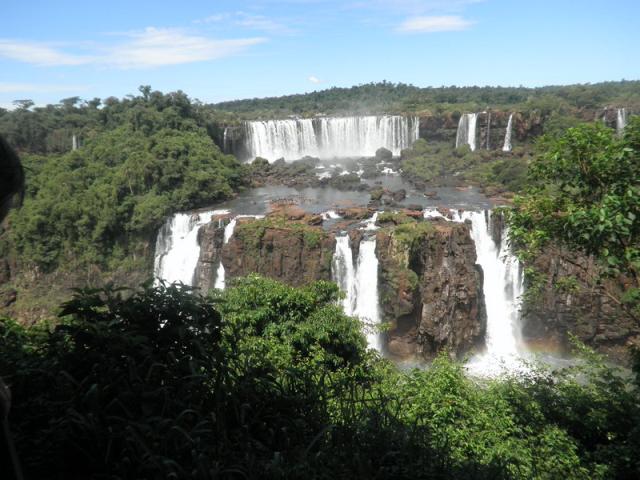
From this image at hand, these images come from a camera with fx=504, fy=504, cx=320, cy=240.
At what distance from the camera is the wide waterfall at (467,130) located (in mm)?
34125

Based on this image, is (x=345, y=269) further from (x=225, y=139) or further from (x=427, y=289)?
(x=225, y=139)

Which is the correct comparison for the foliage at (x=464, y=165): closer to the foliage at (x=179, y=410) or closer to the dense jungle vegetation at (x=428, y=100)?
the dense jungle vegetation at (x=428, y=100)

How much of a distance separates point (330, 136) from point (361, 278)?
20.9 metres

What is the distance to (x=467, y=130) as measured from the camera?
3453cm

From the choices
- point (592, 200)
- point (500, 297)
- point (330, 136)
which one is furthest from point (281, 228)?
point (330, 136)

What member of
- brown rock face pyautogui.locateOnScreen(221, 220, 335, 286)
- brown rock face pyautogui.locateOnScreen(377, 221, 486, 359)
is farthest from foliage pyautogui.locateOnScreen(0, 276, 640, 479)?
brown rock face pyautogui.locateOnScreen(221, 220, 335, 286)

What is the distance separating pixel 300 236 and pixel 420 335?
5.07 m

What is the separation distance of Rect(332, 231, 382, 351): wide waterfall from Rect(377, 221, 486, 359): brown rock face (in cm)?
33

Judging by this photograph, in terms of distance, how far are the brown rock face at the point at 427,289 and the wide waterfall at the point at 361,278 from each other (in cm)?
33

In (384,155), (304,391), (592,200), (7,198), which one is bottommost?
(304,391)

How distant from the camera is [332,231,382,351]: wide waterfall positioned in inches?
641

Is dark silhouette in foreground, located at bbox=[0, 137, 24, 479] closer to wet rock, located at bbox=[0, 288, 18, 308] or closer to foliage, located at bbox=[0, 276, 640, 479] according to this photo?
foliage, located at bbox=[0, 276, 640, 479]

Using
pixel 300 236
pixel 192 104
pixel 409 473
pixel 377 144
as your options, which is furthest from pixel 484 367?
pixel 192 104

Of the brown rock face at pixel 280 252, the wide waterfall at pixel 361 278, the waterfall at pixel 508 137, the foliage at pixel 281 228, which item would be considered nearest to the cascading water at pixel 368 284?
the wide waterfall at pixel 361 278
